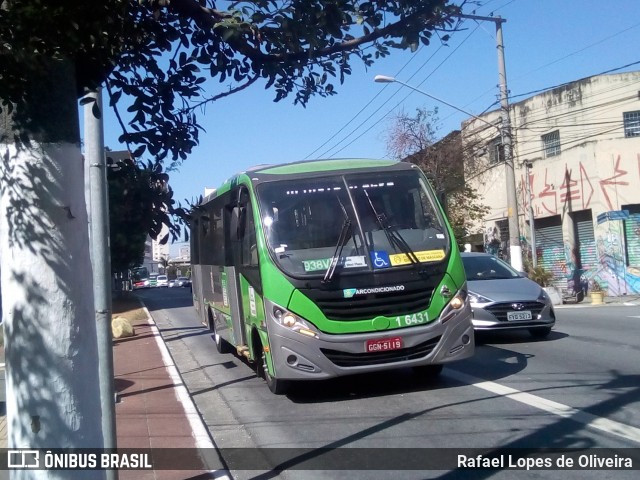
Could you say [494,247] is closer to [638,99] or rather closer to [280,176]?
[638,99]

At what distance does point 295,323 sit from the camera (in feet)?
27.2

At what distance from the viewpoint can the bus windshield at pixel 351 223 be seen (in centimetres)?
862

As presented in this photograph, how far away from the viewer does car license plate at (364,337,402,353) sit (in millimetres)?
8344

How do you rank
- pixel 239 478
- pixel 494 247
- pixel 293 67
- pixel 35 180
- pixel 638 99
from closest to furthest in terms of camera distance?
pixel 35 180 → pixel 293 67 → pixel 239 478 → pixel 638 99 → pixel 494 247

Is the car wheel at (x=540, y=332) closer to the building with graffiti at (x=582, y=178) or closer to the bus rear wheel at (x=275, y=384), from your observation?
the bus rear wheel at (x=275, y=384)

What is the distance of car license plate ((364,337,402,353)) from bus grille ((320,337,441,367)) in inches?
3.0

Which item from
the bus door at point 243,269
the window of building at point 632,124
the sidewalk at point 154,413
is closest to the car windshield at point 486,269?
the bus door at point 243,269

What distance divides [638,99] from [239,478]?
24252mm

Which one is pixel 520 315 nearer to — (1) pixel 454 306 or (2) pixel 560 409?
(1) pixel 454 306

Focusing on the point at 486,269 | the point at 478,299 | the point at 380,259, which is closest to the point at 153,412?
the point at 380,259

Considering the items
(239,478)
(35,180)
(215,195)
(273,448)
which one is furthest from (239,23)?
(215,195)

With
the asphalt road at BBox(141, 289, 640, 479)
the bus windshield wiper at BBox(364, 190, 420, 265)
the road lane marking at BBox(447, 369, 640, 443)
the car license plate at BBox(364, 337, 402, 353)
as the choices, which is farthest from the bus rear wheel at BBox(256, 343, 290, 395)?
the road lane marking at BBox(447, 369, 640, 443)

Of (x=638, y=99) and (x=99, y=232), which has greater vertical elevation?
(x=638, y=99)

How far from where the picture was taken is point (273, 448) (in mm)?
6859
